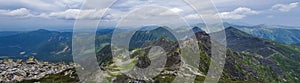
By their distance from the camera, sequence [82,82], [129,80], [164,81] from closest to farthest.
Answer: [129,80] → [82,82] → [164,81]

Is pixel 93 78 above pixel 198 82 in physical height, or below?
above

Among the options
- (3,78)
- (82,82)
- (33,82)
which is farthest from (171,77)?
(3,78)

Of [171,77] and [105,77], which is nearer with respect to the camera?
[105,77]

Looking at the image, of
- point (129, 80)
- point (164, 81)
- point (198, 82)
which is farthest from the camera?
point (198, 82)

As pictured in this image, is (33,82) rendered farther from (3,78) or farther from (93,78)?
(93,78)

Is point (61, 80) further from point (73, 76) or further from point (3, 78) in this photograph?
point (3, 78)

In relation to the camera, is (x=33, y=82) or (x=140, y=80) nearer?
(x=140, y=80)

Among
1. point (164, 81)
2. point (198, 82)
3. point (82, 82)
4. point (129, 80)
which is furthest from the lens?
point (198, 82)

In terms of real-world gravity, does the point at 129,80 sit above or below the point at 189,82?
above

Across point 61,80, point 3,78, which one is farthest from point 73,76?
point 3,78
